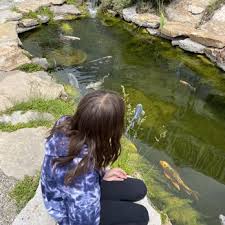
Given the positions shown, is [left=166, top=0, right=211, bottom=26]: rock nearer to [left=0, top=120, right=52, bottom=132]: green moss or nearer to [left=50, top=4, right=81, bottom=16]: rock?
[left=50, top=4, right=81, bottom=16]: rock

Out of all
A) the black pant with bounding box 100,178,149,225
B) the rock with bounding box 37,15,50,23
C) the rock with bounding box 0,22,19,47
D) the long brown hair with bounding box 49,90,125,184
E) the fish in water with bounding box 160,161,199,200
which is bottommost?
the rock with bounding box 37,15,50,23

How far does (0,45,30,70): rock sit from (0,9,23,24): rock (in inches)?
72.6

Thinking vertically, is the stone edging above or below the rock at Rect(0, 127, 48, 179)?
below

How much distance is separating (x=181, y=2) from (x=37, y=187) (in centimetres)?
666

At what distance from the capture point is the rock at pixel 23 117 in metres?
5.02

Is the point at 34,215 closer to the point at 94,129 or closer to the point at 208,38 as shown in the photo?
the point at 94,129

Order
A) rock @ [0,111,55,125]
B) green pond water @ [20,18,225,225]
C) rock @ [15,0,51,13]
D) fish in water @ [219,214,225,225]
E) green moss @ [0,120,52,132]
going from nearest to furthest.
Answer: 1. fish in water @ [219,214,225,225]
2. green moss @ [0,120,52,132]
3. green pond water @ [20,18,225,225]
4. rock @ [0,111,55,125]
5. rock @ [15,0,51,13]

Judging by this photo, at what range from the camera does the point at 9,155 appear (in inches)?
171

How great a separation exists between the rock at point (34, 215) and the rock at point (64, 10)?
668 centimetres

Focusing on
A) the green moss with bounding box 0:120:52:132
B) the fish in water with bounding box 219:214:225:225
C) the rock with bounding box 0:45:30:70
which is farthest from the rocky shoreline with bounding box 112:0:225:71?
the green moss with bounding box 0:120:52:132

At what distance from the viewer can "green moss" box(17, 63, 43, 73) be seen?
6.71m

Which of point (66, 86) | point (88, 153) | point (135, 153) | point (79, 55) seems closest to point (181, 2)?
point (79, 55)

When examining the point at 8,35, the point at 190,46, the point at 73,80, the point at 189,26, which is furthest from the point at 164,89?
the point at 8,35

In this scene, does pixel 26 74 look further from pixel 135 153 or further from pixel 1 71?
pixel 135 153
